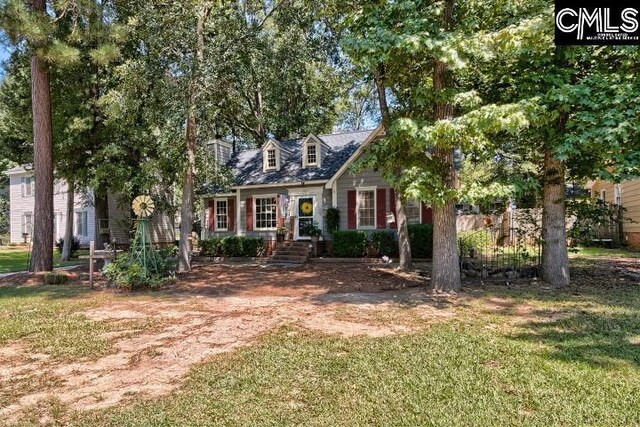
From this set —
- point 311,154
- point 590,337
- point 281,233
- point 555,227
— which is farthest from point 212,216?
point 590,337

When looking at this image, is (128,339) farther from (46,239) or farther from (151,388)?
(46,239)

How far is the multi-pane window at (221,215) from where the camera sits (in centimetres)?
1973

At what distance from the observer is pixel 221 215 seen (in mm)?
19875

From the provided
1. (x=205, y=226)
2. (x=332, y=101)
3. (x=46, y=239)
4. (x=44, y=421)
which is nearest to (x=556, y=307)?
(x=44, y=421)

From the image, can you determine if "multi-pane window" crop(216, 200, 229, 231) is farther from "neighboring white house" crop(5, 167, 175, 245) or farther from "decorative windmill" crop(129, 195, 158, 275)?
"decorative windmill" crop(129, 195, 158, 275)

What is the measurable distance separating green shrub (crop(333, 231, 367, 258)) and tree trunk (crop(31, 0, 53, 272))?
910 centimetres

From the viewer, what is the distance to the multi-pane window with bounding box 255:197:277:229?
60.4ft

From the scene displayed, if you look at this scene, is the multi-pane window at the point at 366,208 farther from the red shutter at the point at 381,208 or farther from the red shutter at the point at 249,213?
the red shutter at the point at 249,213

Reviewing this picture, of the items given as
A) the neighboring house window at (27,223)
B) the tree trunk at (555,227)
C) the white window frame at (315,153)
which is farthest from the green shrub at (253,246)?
the neighboring house window at (27,223)

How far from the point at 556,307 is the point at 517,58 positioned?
479cm

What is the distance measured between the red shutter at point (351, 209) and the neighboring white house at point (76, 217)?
10279 mm

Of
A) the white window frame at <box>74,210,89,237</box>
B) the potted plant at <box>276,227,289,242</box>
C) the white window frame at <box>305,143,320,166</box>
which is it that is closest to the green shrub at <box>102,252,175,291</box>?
the potted plant at <box>276,227,289,242</box>

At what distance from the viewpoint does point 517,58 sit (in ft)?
27.9

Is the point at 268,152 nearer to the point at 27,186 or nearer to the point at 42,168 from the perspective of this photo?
the point at 42,168
